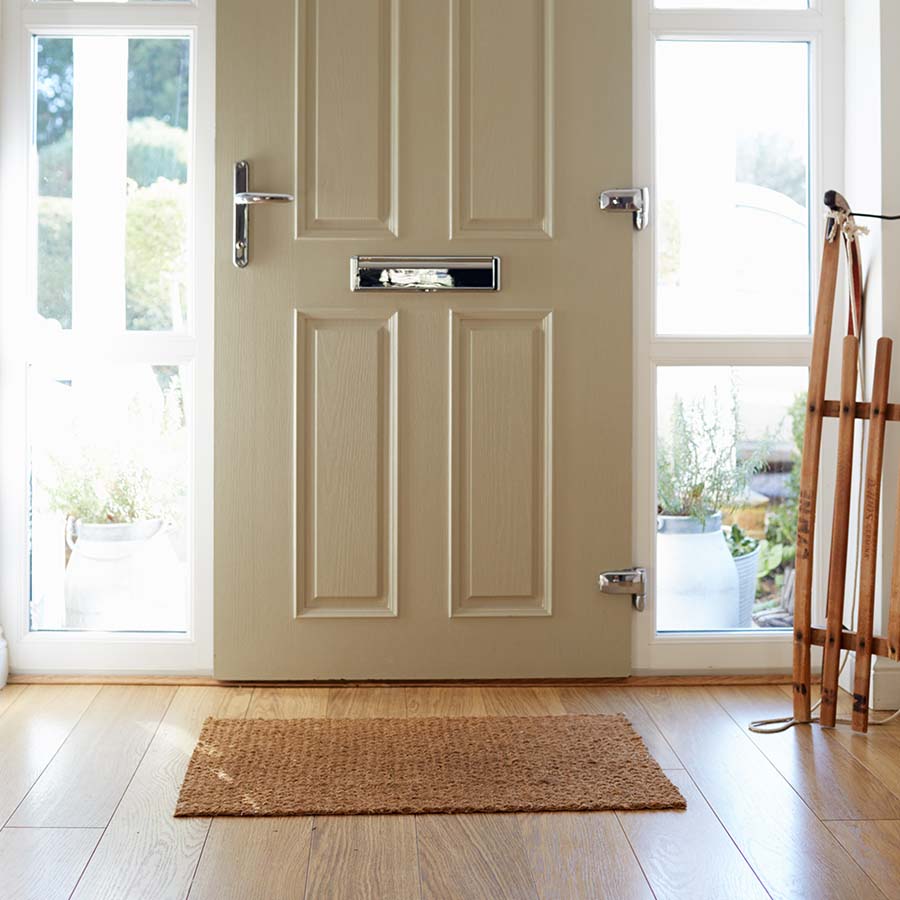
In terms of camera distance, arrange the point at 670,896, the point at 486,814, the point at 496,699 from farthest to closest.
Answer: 1. the point at 496,699
2. the point at 486,814
3. the point at 670,896

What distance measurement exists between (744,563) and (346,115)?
1453 millimetres

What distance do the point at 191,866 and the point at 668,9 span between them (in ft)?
7.12

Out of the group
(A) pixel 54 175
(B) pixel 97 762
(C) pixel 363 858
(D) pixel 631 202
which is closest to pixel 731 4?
(D) pixel 631 202

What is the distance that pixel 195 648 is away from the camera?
271cm

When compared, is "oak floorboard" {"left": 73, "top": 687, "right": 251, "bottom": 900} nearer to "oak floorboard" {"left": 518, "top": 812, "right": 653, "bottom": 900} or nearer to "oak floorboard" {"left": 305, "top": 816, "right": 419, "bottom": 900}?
"oak floorboard" {"left": 305, "top": 816, "right": 419, "bottom": 900}

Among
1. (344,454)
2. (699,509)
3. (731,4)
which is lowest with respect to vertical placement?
(699,509)

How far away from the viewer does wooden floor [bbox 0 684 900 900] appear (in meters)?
1.64

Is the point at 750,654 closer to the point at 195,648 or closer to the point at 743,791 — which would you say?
the point at 743,791

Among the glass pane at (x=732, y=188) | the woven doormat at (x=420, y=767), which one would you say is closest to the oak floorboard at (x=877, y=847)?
the woven doormat at (x=420, y=767)

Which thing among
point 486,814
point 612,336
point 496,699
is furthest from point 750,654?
point 486,814

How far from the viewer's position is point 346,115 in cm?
259

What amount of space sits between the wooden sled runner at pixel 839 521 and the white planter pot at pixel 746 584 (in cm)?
35

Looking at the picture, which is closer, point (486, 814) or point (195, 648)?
point (486, 814)

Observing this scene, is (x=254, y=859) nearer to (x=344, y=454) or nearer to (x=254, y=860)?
(x=254, y=860)
